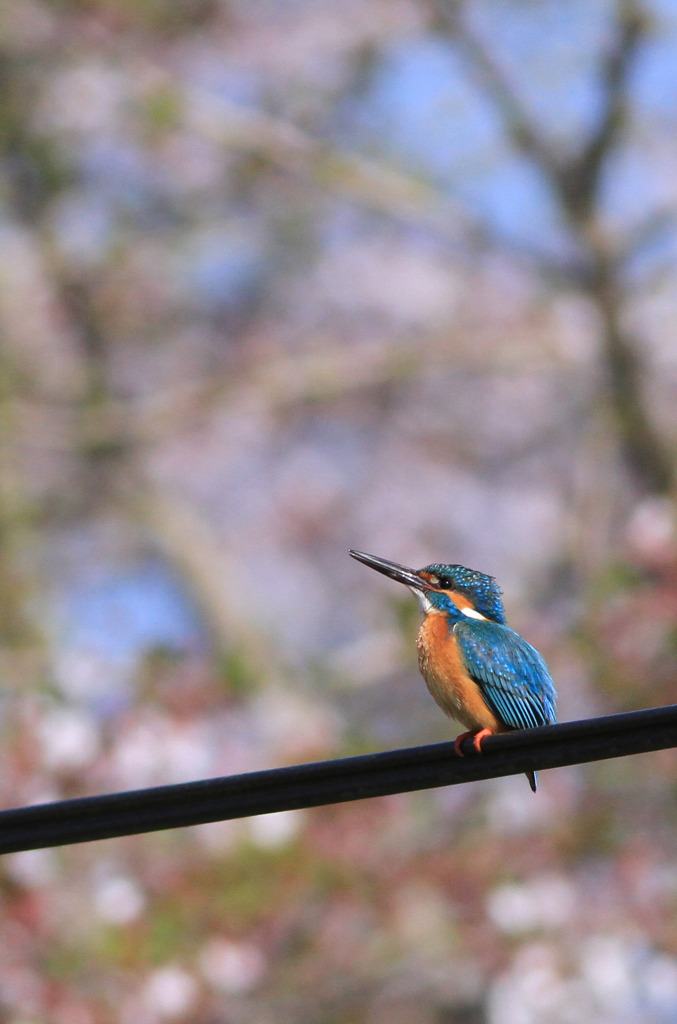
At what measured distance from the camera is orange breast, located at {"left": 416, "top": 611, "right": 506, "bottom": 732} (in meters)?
2.87

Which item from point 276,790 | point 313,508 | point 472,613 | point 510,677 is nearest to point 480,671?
point 510,677

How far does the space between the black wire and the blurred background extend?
2.99 metres

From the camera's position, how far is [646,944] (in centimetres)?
541

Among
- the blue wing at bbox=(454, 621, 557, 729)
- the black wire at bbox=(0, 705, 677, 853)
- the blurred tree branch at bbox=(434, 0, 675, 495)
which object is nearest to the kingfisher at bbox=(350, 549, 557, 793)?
the blue wing at bbox=(454, 621, 557, 729)

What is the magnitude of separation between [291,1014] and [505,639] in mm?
3633

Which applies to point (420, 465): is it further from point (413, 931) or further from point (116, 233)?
point (413, 931)

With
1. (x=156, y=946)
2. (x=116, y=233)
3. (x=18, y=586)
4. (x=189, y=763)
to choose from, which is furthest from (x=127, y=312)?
(x=156, y=946)

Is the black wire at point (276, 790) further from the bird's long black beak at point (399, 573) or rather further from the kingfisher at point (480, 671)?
the bird's long black beak at point (399, 573)

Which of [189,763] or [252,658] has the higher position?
[252,658]

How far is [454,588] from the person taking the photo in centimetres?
324

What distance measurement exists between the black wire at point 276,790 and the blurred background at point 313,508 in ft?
9.80

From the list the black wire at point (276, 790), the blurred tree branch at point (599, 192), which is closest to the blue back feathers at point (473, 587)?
the black wire at point (276, 790)

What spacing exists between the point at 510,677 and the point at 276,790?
36.2 inches

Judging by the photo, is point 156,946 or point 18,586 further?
point 18,586
